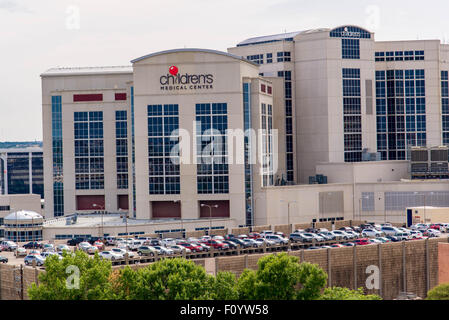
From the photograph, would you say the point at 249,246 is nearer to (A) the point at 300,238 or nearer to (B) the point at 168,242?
(A) the point at 300,238

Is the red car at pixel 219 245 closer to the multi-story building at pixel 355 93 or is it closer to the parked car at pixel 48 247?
the parked car at pixel 48 247

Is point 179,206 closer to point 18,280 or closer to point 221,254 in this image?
point 221,254

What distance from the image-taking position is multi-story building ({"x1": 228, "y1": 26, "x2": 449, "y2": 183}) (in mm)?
154625

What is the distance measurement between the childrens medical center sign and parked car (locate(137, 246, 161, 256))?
40.1 metres

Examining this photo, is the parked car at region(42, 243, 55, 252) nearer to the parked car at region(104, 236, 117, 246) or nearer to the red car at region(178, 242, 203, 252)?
the parked car at region(104, 236, 117, 246)

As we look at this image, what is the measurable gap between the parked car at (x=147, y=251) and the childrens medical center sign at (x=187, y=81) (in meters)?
40.1

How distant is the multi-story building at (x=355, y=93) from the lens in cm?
15462

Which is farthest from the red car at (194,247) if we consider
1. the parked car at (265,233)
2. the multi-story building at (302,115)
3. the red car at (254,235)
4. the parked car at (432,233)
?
the multi-story building at (302,115)

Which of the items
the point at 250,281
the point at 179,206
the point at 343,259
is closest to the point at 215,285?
the point at 250,281

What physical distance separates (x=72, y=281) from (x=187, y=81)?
67.6 m

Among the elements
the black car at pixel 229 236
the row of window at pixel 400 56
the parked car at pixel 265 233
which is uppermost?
the row of window at pixel 400 56

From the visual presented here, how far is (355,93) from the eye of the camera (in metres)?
155

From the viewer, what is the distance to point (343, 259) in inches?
3809

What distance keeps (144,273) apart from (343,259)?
30956 millimetres
